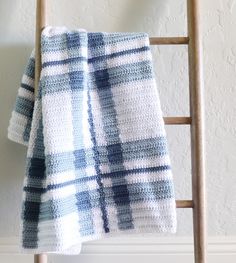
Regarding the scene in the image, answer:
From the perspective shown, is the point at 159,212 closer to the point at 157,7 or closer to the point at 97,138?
the point at 97,138

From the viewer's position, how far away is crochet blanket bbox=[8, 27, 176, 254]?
0.73m

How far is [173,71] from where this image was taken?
0.91 metres

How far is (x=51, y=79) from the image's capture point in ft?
2.44

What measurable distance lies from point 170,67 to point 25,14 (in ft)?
1.16

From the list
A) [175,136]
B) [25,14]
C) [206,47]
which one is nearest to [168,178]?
[175,136]

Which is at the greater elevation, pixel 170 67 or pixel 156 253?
pixel 170 67

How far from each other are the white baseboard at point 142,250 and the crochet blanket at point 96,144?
0.15 metres

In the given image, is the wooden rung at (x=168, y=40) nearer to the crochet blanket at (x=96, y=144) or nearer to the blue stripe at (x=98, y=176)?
the crochet blanket at (x=96, y=144)

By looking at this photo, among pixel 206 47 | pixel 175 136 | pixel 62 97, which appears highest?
pixel 206 47

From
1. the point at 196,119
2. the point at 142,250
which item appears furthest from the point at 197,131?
the point at 142,250

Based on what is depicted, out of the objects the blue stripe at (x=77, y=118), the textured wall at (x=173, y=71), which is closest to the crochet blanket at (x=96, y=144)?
the blue stripe at (x=77, y=118)

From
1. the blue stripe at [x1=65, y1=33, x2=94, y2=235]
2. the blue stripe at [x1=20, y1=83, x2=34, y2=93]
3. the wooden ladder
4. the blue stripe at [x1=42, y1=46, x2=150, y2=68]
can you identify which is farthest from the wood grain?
the blue stripe at [x1=20, y1=83, x2=34, y2=93]

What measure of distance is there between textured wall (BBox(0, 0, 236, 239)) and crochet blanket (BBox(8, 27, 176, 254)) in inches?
5.4

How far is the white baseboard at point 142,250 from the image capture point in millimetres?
937
